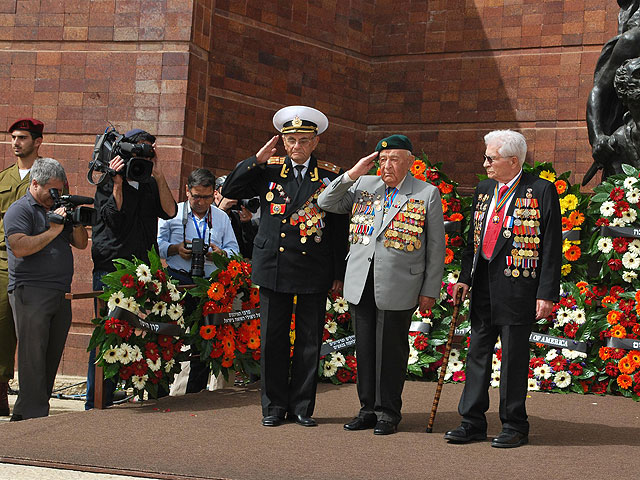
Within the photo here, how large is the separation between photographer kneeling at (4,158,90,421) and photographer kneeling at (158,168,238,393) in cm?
71

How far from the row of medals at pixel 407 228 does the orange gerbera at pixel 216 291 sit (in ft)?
5.32

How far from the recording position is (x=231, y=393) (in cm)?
645

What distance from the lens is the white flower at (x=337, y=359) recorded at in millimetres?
6906

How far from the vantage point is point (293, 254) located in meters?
5.35

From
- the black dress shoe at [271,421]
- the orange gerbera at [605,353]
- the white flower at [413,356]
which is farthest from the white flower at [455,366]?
the black dress shoe at [271,421]

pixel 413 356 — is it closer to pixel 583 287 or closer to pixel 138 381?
pixel 583 287

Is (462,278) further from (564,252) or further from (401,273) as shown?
(564,252)

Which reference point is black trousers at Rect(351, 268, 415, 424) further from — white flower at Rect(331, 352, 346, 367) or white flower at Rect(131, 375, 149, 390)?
white flower at Rect(331, 352, 346, 367)

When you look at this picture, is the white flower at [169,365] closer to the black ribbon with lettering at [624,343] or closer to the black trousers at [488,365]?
the black trousers at [488,365]

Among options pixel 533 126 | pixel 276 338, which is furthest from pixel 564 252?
pixel 533 126

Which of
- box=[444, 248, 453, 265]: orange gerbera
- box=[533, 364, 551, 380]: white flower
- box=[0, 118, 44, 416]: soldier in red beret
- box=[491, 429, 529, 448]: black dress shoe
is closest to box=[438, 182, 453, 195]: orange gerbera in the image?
box=[444, 248, 453, 265]: orange gerbera

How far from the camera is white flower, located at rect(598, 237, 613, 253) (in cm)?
677

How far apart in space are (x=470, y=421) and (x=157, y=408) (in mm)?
1964

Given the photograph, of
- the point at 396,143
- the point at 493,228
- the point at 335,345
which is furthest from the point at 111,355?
the point at 493,228
